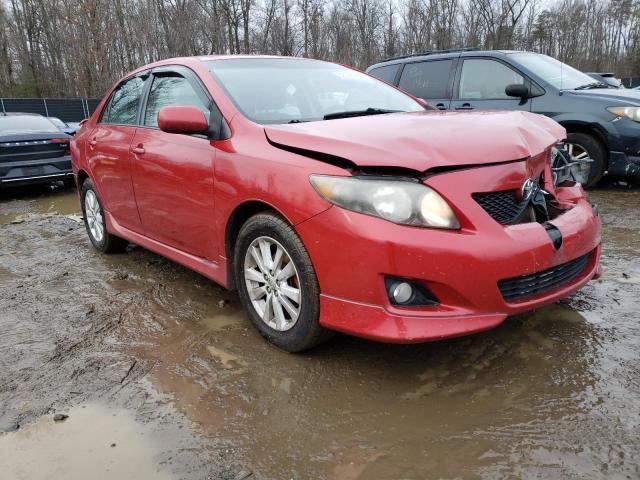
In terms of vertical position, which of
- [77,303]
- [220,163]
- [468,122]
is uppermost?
[468,122]

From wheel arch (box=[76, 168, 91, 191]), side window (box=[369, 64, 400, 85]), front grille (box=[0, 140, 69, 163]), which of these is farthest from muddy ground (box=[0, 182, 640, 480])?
front grille (box=[0, 140, 69, 163])

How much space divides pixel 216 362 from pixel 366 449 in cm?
103

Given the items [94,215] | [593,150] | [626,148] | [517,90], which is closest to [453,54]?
[517,90]

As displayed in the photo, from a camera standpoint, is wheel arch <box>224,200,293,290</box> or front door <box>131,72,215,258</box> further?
front door <box>131,72,215,258</box>

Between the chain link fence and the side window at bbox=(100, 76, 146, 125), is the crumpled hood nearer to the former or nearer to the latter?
the side window at bbox=(100, 76, 146, 125)

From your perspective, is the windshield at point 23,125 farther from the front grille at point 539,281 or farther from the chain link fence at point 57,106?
the chain link fence at point 57,106

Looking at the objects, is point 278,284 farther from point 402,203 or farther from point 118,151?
point 118,151

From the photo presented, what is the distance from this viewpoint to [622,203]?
5.64 metres

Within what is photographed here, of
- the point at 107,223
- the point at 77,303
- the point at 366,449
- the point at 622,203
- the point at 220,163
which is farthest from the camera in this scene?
the point at 622,203

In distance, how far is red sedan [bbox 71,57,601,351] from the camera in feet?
7.31

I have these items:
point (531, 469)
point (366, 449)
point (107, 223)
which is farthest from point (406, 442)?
point (107, 223)

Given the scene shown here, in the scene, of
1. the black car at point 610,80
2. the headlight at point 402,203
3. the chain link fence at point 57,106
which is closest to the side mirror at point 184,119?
the headlight at point 402,203

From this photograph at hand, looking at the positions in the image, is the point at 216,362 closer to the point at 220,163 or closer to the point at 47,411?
the point at 47,411

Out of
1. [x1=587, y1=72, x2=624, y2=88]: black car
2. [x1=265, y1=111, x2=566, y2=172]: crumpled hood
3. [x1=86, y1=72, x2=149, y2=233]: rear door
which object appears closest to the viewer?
[x1=265, y1=111, x2=566, y2=172]: crumpled hood
